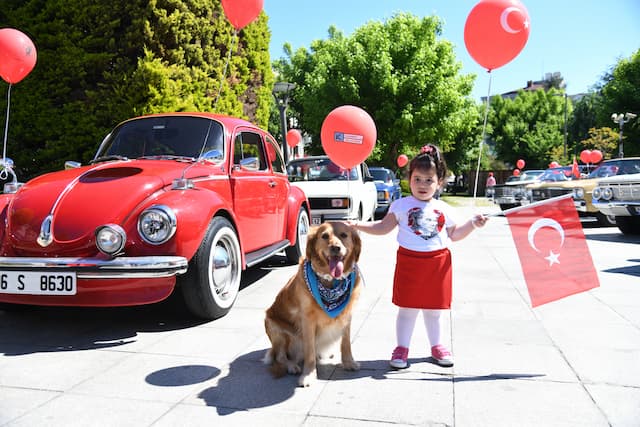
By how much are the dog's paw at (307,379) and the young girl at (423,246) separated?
0.57 metres

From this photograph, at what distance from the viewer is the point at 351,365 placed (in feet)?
10.4

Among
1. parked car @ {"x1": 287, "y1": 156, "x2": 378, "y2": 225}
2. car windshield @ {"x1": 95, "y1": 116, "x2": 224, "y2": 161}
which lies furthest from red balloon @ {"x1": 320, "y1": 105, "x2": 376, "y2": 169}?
parked car @ {"x1": 287, "y1": 156, "x2": 378, "y2": 225}

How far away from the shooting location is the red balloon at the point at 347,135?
17.5 feet

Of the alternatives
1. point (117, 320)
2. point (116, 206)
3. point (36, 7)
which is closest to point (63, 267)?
point (116, 206)

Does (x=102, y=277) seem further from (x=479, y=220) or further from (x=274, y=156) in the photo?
(x=274, y=156)

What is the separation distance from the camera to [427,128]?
85.9ft

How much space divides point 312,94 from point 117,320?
24.6m

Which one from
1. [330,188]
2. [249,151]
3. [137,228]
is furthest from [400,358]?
[330,188]

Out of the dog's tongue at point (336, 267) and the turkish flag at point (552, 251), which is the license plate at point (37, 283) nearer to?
the dog's tongue at point (336, 267)

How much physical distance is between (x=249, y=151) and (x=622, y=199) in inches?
317

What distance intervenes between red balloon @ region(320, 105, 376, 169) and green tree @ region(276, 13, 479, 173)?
2073 cm

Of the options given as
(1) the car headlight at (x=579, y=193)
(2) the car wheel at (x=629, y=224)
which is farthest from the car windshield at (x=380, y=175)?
(2) the car wheel at (x=629, y=224)

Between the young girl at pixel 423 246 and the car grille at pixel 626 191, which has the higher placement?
the car grille at pixel 626 191

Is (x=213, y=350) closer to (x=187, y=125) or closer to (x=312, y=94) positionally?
(x=187, y=125)
